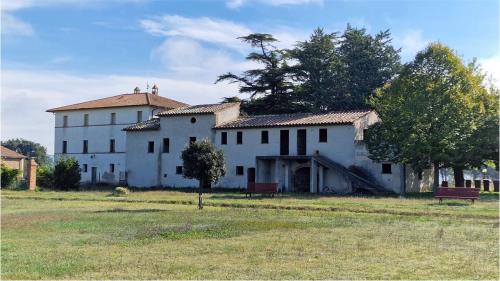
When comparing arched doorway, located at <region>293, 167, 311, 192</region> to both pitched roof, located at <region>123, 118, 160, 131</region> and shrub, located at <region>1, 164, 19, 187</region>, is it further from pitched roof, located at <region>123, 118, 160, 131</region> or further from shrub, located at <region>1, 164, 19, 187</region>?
shrub, located at <region>1, 164, 19, 187</region>

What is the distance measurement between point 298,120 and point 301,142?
6.30 feet

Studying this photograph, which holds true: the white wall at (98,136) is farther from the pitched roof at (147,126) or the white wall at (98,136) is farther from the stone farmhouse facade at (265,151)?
the pitched roof at (147,126)

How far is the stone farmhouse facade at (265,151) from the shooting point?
4162 centimetres

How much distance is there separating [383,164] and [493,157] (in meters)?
7.93

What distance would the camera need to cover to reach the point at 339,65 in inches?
2271

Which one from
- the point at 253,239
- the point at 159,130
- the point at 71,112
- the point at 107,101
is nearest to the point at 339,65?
the point at 159,130

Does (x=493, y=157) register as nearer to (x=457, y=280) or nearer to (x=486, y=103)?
(x=486, y=103)

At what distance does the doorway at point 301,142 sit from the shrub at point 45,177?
21521 millimetres

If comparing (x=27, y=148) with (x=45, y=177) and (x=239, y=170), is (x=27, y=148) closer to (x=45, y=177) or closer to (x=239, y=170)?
(x=45, y=177)

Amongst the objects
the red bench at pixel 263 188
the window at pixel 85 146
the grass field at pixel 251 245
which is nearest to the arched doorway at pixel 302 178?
the red bench at pixel 263 188

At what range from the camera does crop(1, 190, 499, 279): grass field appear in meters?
9.66

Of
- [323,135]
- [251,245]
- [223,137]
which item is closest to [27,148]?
[223,137]

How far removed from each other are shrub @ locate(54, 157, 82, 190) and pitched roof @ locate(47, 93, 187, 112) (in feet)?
46.5

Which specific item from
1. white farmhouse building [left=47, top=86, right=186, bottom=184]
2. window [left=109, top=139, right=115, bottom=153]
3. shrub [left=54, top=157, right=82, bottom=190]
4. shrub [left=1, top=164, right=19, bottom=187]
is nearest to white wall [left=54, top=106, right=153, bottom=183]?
white farmhouse building [left=47, top=86, right=186, bottom=184]
